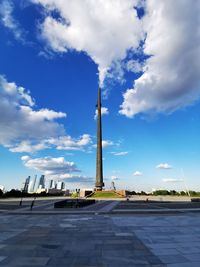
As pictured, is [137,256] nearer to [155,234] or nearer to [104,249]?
[104,249]

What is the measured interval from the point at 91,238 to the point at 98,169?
213ft

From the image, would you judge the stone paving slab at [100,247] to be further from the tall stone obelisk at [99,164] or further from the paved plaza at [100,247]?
the tall stone obelisk at [99,164]

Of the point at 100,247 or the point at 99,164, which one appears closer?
the point at 100,247

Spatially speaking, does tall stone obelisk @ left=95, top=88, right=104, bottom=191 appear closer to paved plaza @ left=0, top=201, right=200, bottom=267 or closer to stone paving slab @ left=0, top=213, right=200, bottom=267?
paved plaza @ left=0, top=201, right=200, bottom=267

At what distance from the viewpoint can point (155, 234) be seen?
1249 cm

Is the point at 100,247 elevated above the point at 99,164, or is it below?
below

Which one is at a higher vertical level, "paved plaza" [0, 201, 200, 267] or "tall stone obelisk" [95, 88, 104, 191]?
"tall stone obelisk" [95, 88, 104, 191]

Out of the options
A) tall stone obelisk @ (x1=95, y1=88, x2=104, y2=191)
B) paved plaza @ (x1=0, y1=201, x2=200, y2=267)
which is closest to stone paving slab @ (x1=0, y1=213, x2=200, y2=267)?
paved plaza @ (x1=0, y1=201, x2=200, y2=267)

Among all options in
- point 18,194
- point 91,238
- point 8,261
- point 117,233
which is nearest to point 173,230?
point 117,233

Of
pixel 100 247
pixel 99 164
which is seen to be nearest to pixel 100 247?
pixel 100 247

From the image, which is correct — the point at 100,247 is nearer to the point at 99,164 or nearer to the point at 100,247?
the point at 100,247

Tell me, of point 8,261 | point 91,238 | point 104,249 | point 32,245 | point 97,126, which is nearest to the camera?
point 8,261

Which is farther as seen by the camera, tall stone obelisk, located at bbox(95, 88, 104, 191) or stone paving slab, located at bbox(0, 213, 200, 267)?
tall stone obelisk, located at bbox(95, 88, 104, 191)

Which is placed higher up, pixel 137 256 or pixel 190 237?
pixel 190 237
